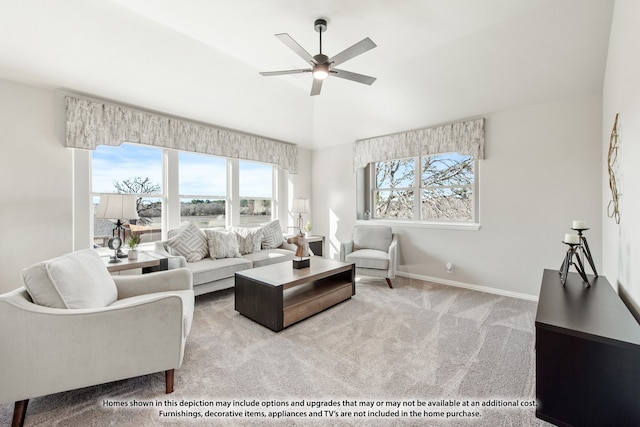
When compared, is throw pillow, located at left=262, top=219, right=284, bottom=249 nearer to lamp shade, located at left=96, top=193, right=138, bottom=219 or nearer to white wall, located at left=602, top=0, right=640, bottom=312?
lamp shade, located at left=96, top=193, right=138, bottom=219

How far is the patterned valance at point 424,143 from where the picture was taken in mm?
3842

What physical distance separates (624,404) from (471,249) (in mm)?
2968

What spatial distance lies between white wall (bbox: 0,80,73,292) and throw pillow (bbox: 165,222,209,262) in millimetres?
1070

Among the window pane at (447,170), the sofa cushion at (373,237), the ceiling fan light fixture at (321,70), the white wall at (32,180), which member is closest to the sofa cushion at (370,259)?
the sofa cushion at (373,237)

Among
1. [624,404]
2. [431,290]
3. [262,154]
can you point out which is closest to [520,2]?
[624,404]

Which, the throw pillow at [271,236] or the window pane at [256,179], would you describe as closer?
the throw pillow at [271,236]

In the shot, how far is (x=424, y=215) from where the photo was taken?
4613 millimetres

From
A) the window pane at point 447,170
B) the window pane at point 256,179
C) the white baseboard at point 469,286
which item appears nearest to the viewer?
the white baseboard at point 469,286

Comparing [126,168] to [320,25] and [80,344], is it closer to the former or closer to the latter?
[80,344]

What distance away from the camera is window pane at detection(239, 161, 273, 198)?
16.5 feet

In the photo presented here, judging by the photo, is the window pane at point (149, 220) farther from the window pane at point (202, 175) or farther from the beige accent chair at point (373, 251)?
the beige accent chair at point (373, 251)

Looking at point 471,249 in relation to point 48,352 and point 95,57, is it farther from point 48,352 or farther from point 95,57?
point 95,57

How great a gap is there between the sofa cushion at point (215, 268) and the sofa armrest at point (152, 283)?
74cm

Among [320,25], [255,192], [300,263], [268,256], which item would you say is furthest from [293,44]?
[255,192]
